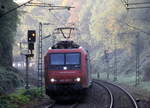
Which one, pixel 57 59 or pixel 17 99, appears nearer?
pixel 17 99

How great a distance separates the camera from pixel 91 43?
95688 mm

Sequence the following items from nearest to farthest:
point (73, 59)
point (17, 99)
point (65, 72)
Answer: point (17, 99) → point (65, 72) → point (73, 59)

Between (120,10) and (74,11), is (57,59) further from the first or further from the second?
(74,11)

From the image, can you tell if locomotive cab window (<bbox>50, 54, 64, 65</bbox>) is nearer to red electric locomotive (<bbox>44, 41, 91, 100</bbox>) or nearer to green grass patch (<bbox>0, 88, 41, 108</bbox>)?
red electric locomotive (<bbox>44, 41, 91, 100</bbox>)

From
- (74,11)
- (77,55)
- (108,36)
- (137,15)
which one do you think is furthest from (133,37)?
(77,55)

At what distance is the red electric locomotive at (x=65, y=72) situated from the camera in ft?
90.0

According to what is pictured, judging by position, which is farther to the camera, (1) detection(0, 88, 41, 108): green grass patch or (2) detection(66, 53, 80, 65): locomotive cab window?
(2) detection(66, 53, 80, 65): locomotive cab window

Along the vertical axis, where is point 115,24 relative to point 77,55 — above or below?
above

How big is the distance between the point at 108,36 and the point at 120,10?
7.40m

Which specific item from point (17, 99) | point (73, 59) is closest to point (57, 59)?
point (73, 59)

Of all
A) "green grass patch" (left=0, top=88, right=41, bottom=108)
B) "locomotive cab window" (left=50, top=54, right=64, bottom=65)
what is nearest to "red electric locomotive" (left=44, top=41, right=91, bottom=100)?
"locomotive cab window" (left=50, top=54, right=64, bottom=65)

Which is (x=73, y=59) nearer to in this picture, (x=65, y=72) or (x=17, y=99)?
(x=65, y=72)

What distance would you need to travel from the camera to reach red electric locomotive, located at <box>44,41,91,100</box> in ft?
90.0

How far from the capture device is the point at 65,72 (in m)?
27.6
